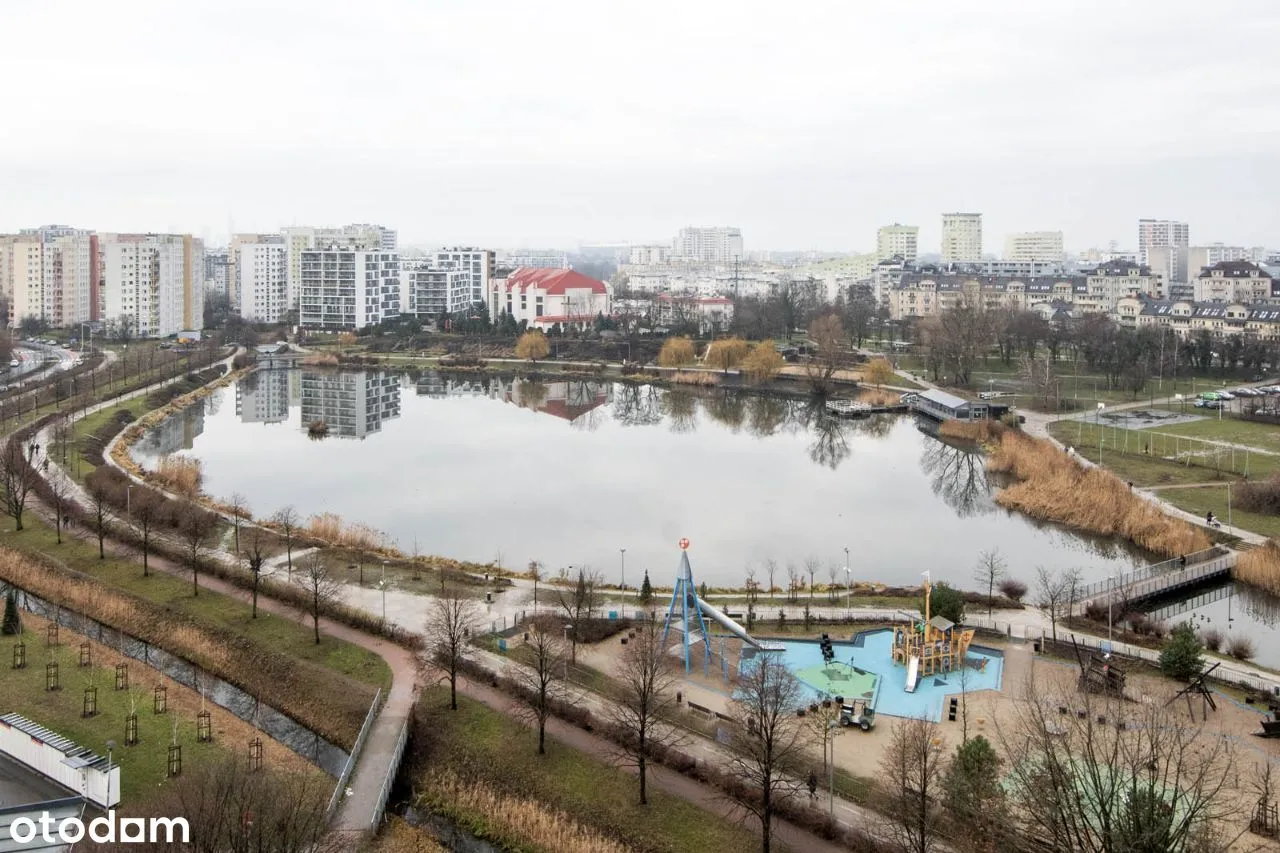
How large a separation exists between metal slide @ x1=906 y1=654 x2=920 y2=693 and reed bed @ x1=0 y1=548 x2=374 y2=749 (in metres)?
3.98

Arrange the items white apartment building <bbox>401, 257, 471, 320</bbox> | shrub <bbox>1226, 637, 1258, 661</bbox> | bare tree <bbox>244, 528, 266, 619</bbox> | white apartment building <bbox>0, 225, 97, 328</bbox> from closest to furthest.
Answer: shrub <bbox>1226, 637, 1258, 661</bbox> → bare tree <bbox>244, 528, 266, 619</bbox> → white apartment building <bbox>0, 225, 97, 328</bbox> → white apartment building <bbox>401, 257, 471, 320</bbox>

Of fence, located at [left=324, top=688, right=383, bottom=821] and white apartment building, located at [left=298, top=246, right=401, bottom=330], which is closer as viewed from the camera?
fence, located at [left=324, top=688, right=383, bottom=821]

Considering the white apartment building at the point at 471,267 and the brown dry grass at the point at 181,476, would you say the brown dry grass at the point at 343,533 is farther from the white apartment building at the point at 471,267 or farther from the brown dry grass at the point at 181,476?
the white apartment building at the point at 471,267

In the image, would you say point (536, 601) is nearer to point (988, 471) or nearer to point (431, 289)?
point (988, 471)

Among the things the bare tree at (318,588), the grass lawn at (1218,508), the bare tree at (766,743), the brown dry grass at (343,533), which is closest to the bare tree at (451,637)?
the bare tree at (318,588)

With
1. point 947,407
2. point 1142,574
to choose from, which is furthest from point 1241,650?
point 947,407

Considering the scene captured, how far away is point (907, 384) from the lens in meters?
26.6

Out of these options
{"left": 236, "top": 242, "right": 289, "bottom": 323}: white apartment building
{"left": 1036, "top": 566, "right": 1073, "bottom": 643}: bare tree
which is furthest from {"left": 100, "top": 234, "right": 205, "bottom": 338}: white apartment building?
{"left": 1036, "top": 566, "right": 1073, "bottom": 643}: bare tree

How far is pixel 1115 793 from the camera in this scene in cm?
501

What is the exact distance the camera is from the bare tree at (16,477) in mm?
12344

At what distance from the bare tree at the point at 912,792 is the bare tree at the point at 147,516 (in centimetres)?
767

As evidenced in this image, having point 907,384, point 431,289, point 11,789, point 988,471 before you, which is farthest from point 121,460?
point 431,289

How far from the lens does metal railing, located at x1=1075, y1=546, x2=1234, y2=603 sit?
1057 cm

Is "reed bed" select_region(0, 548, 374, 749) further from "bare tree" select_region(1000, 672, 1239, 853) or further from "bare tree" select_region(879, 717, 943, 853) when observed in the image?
"bare tree" select_region(1000, 672, 1239, 853)
